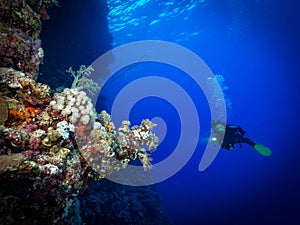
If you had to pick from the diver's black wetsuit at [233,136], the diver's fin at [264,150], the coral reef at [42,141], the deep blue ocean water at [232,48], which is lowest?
the coral reef at [42,141]

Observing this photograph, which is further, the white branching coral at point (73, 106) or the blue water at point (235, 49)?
the blue water at point (235, 49)

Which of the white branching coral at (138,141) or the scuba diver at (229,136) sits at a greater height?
the scuba diver at (229,136)

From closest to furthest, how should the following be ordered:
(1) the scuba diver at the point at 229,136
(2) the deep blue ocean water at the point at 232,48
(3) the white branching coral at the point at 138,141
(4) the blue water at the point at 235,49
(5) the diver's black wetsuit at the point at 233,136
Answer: (3) the white branching coral at the point at 138,141, (1) the scuba diver at the point at 229,136, (5) the diver's black wetsuit at the point at 233,136, (2) the deep blue ocean water at the point at 232,48, (4) the blue water at the point at 235,49

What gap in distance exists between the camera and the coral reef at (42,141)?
2.76 m

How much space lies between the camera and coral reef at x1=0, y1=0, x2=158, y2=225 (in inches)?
109

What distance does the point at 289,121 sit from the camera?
6612cm

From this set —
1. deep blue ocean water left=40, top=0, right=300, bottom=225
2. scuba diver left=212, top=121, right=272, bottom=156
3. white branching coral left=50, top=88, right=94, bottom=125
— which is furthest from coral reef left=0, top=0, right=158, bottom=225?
deep blue ocean water left=40, top=0, right=300, bottom=225

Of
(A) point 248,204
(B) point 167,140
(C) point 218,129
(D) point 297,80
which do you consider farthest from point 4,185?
(B) point 167,140

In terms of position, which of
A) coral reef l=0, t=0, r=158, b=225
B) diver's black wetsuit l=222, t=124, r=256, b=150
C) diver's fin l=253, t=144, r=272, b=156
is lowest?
coral reef l=0, t=0, r=158, b=225

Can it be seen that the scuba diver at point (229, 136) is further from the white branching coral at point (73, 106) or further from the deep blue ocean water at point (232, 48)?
the white branching coral at point (73, 106)

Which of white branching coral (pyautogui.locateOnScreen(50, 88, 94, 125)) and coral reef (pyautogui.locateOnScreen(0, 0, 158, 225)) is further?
white branching coral (pyautogui.locateOnScreen(50, 88, 94, 125))

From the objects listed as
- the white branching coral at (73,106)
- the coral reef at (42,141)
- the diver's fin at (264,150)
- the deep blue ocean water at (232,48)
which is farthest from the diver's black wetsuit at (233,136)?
the white branching coral at (73,106)

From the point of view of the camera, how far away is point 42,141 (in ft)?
10.2

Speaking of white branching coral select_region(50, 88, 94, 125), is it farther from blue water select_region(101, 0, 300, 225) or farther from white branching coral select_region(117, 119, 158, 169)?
blue water select_region(101, 0, 300, 225)
